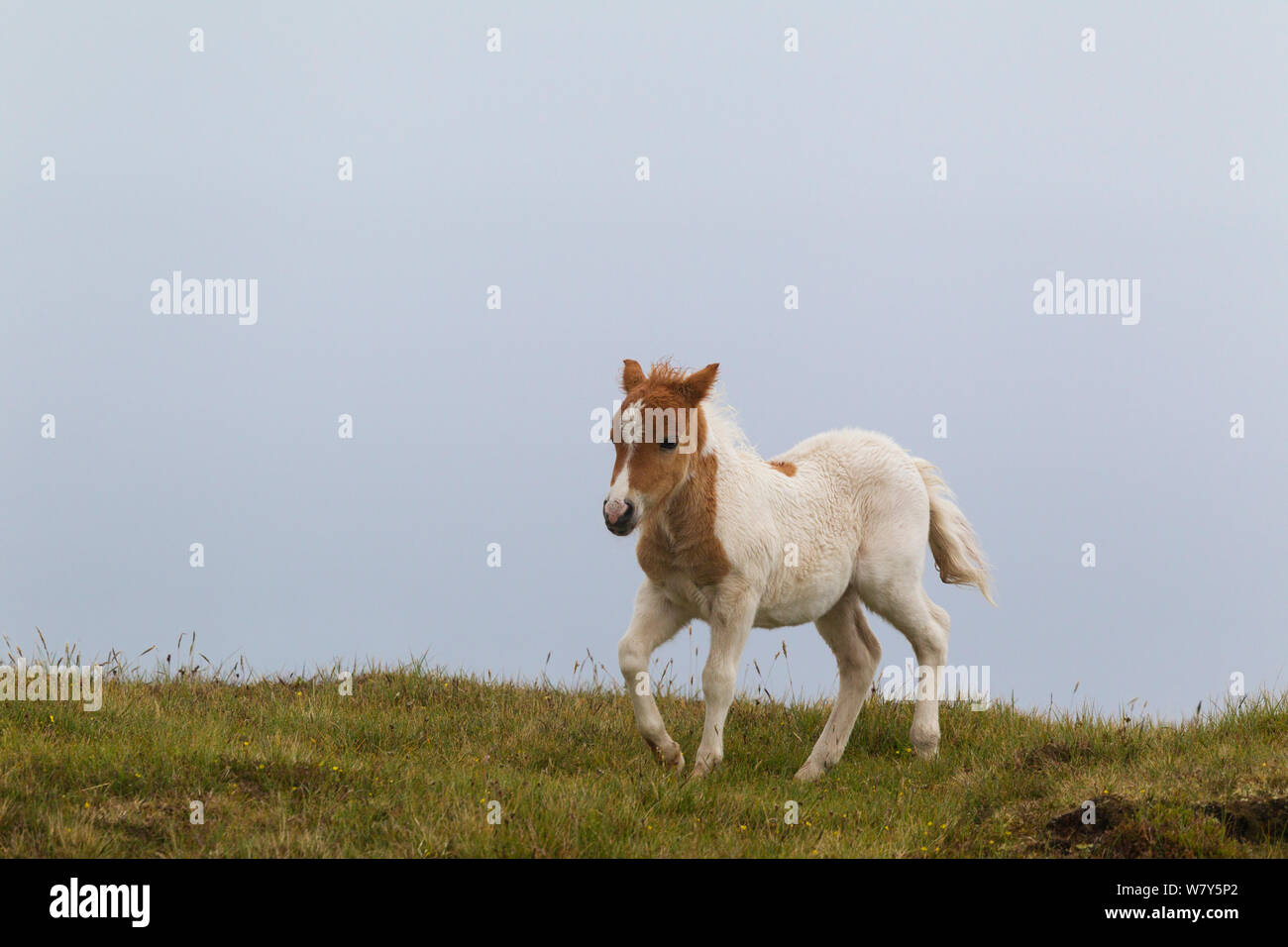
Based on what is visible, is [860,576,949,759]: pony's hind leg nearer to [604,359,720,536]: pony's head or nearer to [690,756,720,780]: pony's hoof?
[690,756,720,780]: pony's hoof

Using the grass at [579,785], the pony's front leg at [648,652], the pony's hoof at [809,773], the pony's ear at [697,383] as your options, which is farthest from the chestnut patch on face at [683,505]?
the pony's hoof at [809,773]

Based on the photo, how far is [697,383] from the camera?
7.87 metres

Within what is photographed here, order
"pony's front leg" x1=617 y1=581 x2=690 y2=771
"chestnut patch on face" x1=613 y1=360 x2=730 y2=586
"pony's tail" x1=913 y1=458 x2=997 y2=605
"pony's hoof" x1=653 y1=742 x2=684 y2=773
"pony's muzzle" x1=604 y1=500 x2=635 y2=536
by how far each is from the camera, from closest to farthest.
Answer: "pony's muzzle" x1=604 y1=500 x2=635 y2=536 < "chestnut patch on face" x1=613 y1=360 x2=730 y2=586 < "pony's front leg" x1=617 y1=581 x2=690 y2=771 < "pony's hoof" x1=653 y1=742 x2=684 y2=773 < "pony's tail" x1=913 y1=458 x2=997 y2=605

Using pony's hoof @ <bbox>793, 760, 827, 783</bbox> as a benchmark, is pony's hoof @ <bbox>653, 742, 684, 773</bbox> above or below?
above

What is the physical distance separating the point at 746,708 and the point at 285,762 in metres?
4.40

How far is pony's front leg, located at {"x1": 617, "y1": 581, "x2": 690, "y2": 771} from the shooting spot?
308 inches

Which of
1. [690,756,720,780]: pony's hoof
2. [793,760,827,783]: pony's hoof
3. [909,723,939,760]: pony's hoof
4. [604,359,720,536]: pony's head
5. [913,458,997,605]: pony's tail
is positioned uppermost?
[604,359,720,536]: pony's head

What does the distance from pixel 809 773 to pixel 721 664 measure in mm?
1356

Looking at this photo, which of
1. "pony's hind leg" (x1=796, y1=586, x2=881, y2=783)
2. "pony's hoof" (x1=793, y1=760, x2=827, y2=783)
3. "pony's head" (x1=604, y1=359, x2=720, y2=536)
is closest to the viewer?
"pony's head" (x1=604, y1=359, x2=720, y2=536)

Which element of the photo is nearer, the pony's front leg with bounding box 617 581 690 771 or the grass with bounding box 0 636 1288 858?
the grass with bounding box 0 636 1288 858

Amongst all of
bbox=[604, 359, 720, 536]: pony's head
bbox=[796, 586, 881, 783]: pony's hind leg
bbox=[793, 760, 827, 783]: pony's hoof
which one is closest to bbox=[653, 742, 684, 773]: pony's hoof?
bbox=[793, 760, 827, 783]: pony's hoof
